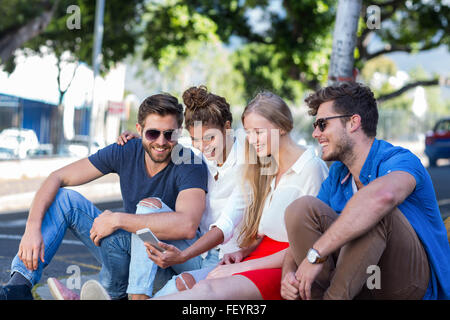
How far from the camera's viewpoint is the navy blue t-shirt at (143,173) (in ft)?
12.4

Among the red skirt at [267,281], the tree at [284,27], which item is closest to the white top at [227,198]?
the red skirt at [267,281]

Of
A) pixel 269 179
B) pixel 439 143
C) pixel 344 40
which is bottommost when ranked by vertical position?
pixel 269 179

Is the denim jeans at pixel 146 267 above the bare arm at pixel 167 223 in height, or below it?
below

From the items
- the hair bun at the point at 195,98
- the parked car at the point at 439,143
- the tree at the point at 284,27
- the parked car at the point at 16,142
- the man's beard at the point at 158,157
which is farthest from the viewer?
the parked car at the point at 439,143

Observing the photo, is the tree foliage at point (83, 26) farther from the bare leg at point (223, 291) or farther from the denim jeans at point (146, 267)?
the bare leg at point (223, 291)

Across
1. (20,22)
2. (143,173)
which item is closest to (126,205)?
(143,173)

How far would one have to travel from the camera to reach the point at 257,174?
355cm

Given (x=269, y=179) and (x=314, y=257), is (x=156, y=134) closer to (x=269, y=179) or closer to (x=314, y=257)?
(x=269, y=179)

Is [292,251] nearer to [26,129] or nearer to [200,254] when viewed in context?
[200,254]

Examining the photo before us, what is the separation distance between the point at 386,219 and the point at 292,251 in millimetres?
463

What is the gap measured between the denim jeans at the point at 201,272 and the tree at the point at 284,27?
1276 cm

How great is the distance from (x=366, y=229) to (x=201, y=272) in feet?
3.65

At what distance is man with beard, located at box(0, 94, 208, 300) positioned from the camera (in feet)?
11.7

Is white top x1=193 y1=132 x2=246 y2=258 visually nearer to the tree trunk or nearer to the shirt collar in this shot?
the shirt collar
